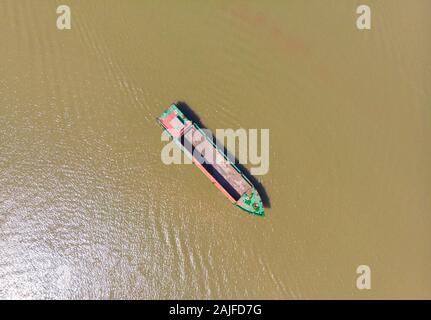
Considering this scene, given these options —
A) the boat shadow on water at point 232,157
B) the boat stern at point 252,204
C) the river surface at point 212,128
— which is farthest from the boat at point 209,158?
the river surface at point 212,128

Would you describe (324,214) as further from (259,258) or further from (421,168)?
(421,168)

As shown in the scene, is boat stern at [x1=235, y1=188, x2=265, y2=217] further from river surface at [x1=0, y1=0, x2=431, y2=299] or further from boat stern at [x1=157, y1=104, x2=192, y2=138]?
boat stern at [x1=157, y1=104, x2=192, y2=138]

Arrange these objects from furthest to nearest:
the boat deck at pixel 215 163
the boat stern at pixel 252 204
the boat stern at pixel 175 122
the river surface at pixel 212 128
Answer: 1. the boat stern at pixel 175 122
2. the boat deck at pixel 215 163
3. the boat stern at pixel 252 204
4. the river surface at pixel 212 128

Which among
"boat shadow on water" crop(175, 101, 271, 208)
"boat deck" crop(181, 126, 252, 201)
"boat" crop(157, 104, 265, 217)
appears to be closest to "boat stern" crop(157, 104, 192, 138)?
"boat" crop(157, 104, 265, 217)

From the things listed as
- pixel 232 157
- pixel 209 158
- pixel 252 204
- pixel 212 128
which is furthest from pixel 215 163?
pixel 252 204

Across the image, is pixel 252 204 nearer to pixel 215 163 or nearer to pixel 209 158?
pixel 215 163

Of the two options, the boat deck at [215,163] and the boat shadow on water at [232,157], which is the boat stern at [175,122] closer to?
the boat deck at [215,163]

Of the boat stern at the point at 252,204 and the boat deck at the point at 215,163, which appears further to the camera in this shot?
the boat deck at the point at 215,163
